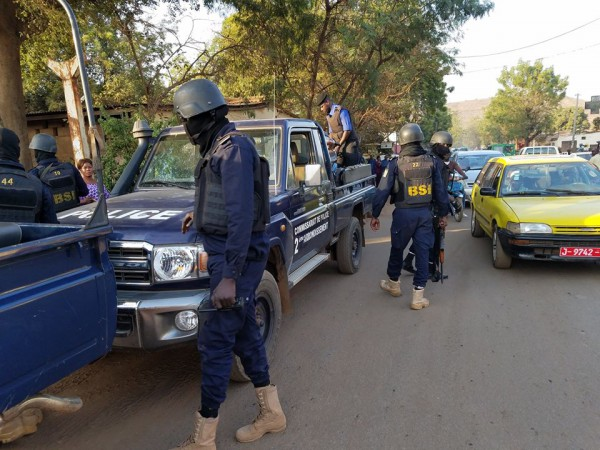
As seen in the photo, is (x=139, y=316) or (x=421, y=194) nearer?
(x=139, y=316)

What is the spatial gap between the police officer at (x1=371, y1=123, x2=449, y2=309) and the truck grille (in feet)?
9.82

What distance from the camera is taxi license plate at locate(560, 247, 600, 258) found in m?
5.70

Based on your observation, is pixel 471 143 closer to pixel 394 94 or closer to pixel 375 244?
pixel 394 94

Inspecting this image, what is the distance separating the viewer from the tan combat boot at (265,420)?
2857 mm

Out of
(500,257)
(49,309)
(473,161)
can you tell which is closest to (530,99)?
(473,161)

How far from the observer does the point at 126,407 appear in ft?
10.8

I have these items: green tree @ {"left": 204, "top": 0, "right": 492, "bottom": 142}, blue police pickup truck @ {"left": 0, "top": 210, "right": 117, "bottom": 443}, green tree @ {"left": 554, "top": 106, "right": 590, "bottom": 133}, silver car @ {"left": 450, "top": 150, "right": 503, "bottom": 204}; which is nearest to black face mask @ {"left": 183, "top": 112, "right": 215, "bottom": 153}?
blue police pickup truck @ {"left": 0, "top": 210, "right": 117, "bottom": 443}

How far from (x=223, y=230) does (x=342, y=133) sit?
19.2ft

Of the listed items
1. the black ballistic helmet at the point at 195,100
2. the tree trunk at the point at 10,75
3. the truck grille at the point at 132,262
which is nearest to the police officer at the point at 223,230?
the black ballistic helmet at the point at 195,100

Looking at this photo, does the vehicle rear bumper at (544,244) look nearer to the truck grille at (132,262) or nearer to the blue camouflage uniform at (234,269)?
the blue camouflage uniform at (234,269)

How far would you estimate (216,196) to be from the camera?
100 inches

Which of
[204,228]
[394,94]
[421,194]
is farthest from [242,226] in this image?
[394,94]

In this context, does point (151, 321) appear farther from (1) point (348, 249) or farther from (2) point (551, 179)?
(2) point (551, 179)

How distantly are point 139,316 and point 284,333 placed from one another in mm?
1976
